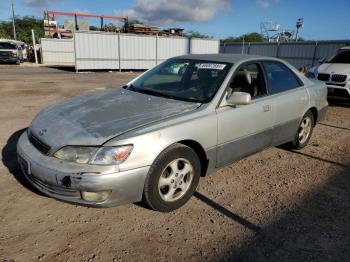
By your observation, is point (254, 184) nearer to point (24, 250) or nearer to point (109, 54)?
point (24, 250)

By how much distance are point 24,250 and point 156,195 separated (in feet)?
3.92

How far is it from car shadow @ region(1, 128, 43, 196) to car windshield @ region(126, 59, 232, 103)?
175cm

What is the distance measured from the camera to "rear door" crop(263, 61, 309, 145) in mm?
4301

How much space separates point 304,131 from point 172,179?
2.94 metres

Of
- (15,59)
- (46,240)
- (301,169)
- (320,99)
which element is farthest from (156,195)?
(15,59)

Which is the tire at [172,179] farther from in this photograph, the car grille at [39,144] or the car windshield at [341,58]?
the car windshield at [341,58]

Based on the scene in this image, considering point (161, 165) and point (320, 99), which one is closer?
point (161, 165)

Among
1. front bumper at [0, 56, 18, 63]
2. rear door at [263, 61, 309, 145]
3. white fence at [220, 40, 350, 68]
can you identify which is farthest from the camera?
front bumper at [0, 56, 18, 63]

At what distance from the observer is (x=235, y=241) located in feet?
9.14

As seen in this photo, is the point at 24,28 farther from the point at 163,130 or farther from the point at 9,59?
the point at 163,130

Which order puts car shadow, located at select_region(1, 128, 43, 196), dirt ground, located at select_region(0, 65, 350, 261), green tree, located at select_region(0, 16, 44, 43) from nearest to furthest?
dirt ground, located at select_region(0, 65, 350, 261), car shadow, located at select_region(1, 128, 43, 196), green tree, located at select_region(0, 16, 44, 43)

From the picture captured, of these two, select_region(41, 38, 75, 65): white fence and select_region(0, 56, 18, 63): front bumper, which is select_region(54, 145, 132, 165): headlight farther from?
select_region(41, 38, 75, 65): white fence

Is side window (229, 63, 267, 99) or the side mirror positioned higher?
side window (229, 63, 267, 99)

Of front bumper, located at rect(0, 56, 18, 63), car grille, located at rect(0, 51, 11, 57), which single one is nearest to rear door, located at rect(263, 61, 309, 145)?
car grille, located at rect(0, 51, 11, 57)
